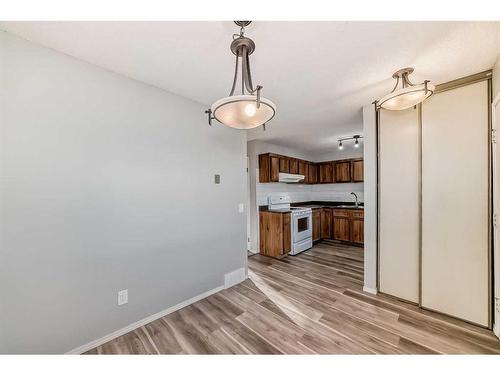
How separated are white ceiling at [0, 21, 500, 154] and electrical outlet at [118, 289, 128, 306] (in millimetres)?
1995

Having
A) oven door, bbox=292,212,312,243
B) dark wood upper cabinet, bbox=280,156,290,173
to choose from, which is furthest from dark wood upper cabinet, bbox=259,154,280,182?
oven door, bbox=292,212,312,243

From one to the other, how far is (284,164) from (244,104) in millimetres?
3601

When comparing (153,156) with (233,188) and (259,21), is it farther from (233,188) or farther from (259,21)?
(259,21)

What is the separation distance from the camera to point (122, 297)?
73.1 inches

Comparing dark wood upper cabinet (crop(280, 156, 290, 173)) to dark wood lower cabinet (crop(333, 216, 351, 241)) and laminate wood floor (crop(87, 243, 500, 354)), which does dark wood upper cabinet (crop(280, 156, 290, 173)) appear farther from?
laminate wood floor (crop(87, 243, 500, 354))

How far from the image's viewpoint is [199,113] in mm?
2453

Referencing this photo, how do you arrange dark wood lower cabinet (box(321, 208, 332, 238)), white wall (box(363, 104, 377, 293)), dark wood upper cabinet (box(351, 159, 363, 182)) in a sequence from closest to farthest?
white wall (box(363, 104, 377, 293)) < dark wood upper cabinet (box(351, 159, 363, 182)) < dark wood lower cabinet (box(321, 208, 332, 238))

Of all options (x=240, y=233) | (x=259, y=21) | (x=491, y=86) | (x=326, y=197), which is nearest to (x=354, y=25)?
(x=259, y=21)

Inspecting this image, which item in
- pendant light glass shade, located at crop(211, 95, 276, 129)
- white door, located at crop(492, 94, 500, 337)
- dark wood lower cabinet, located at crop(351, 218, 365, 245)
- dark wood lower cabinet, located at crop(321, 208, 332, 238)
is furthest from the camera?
dark wood lower cabinet, located at crop(321, 208, 332, 238)

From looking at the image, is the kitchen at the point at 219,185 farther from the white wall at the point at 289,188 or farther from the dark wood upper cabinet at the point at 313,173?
the dark wood upper cabinet at the point at 313,173

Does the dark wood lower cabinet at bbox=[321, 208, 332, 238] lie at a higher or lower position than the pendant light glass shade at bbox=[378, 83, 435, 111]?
lower

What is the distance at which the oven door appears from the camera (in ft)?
13.4

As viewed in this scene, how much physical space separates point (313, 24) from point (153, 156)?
173cm
